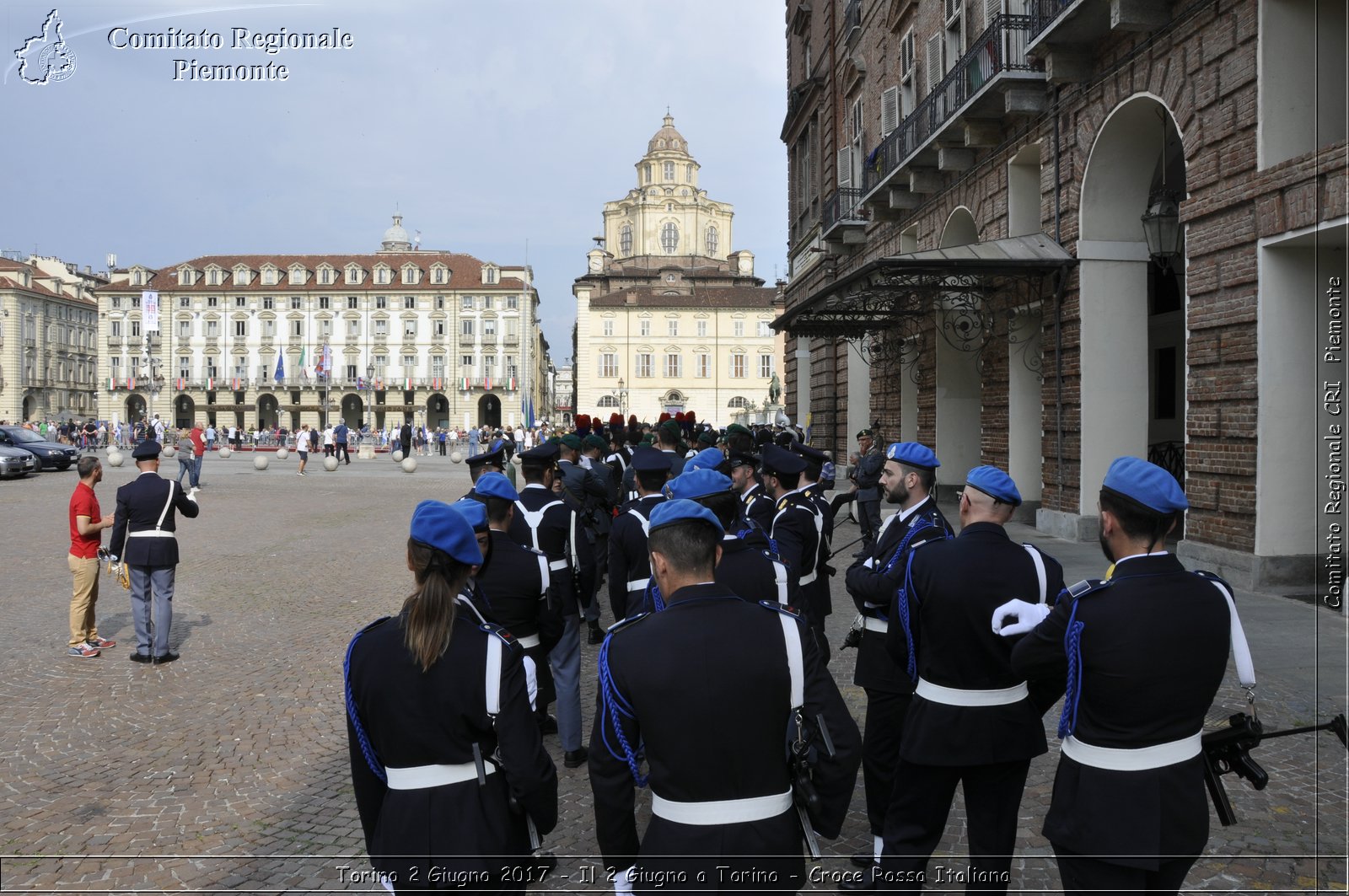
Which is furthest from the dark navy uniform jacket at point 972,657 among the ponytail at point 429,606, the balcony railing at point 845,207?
the balcony railing at point 845,207

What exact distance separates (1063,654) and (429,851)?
6.66ft

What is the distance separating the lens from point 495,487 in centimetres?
537

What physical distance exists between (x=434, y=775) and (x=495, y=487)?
Answer: 107 inches

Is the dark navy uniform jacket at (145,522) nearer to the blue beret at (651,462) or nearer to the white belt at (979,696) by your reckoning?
the blue beret at (651,462)

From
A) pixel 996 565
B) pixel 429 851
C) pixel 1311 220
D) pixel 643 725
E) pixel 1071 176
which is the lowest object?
pixel 429 851

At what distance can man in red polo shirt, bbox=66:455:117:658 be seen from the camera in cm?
830

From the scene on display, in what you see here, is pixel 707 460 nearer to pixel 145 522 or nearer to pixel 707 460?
pixel 707 460

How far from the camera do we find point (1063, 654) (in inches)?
119


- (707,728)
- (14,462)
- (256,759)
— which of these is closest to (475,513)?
(707,728)

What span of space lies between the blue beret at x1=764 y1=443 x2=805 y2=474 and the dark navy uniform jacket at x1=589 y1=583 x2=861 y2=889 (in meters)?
3.15

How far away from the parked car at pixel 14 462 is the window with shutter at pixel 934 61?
27.3 meters

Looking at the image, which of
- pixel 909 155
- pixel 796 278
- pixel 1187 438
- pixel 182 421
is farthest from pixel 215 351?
pixel 1187 438

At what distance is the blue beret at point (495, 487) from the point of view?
5340mm

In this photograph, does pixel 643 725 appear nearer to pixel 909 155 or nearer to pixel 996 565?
pixel 996 565
